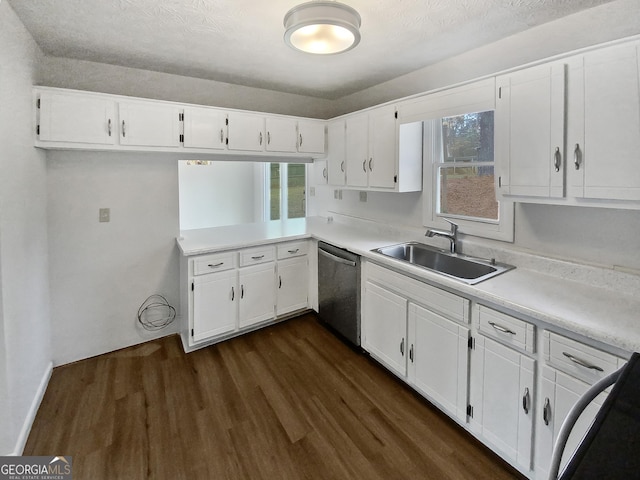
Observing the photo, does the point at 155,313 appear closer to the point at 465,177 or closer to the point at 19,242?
the point at 19,242

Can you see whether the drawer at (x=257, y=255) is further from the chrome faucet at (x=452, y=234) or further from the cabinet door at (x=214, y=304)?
the chrome faucet at (x=452, y=234)

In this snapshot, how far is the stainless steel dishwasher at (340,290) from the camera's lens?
2.78 meters

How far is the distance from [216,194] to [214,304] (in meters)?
1.28

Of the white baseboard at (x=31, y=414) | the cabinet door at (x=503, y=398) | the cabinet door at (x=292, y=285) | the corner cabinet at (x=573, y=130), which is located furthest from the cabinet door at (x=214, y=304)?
the corner cabinet at (x=573, y=130)

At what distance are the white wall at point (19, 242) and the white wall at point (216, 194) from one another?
116 centimetres

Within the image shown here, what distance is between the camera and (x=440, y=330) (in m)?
2.02

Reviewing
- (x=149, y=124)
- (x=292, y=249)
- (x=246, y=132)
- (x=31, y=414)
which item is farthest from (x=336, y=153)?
(x=31, y=414)

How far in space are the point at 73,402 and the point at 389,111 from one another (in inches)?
127

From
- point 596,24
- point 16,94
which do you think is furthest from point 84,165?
point 596,24

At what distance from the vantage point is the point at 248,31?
6.91 feet

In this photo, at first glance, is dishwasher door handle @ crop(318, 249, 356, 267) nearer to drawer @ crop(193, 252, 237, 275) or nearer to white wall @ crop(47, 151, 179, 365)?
drawer @ crop(193, 252, 237, 275)

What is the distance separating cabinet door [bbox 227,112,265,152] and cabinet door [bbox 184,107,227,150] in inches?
3.0

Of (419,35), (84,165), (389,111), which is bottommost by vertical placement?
(84,165)

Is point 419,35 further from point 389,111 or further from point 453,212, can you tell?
point 453,212
